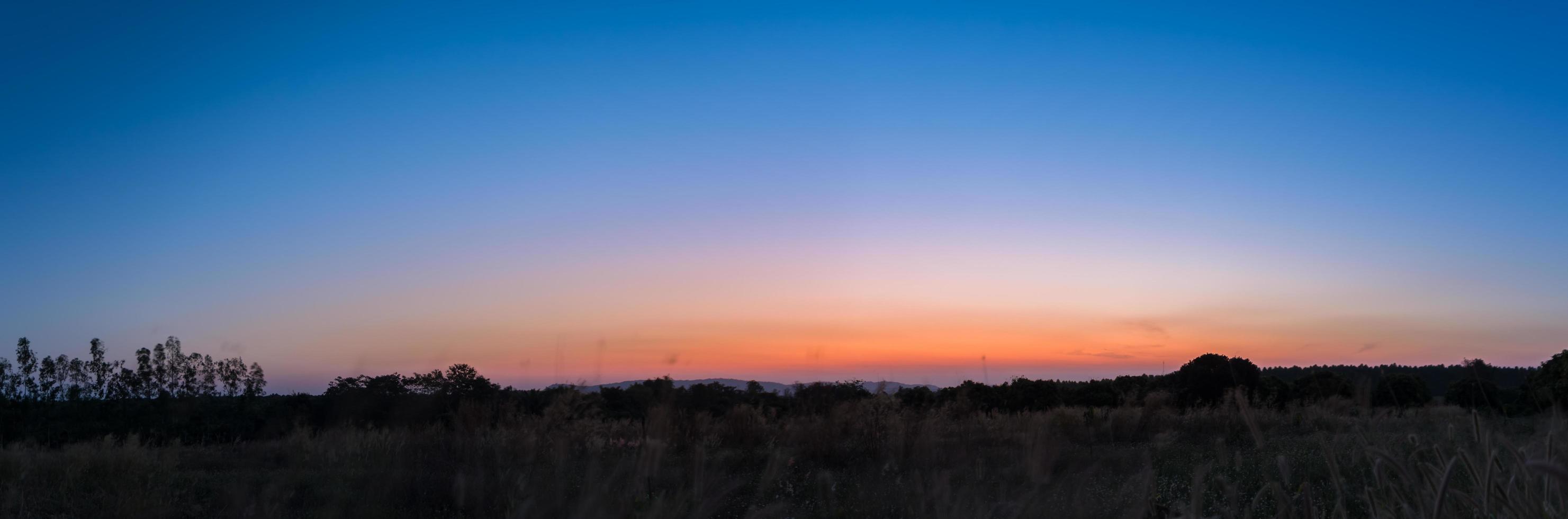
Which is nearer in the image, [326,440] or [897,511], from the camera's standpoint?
[897,511]

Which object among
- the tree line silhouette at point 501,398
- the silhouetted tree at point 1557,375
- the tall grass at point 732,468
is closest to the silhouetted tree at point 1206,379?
the tree line silhouette at point 501,398

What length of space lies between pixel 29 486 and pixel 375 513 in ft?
16.4

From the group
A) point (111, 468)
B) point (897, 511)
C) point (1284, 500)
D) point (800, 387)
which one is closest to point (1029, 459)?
point (897, 511)

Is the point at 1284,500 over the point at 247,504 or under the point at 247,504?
over

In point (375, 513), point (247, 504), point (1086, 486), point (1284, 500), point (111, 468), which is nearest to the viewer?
point (1284, 500)

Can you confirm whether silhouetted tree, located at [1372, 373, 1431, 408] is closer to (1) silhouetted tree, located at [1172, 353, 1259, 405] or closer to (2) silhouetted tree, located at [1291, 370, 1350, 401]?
(2) silhouetted tree, located at [1291, 370, 1350, 401]

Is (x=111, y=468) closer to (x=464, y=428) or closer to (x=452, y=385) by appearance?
(x=464, y=428)

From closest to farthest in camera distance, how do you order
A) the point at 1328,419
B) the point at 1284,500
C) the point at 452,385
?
the point at 1284,500
the point at 1328,419
the point at 452,385

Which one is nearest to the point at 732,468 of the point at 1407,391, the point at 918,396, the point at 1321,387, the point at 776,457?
the point at 776,457

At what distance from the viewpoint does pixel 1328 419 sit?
55.1ft

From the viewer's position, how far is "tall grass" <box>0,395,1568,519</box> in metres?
7.30

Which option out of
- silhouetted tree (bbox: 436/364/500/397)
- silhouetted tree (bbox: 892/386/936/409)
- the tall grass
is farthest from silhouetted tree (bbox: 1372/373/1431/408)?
silhouetted tree (bbox: 436/364/500/397)

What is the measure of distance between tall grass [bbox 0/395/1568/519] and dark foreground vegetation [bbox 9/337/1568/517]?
5cm

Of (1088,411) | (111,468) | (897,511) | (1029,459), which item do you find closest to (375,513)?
(897,511)
